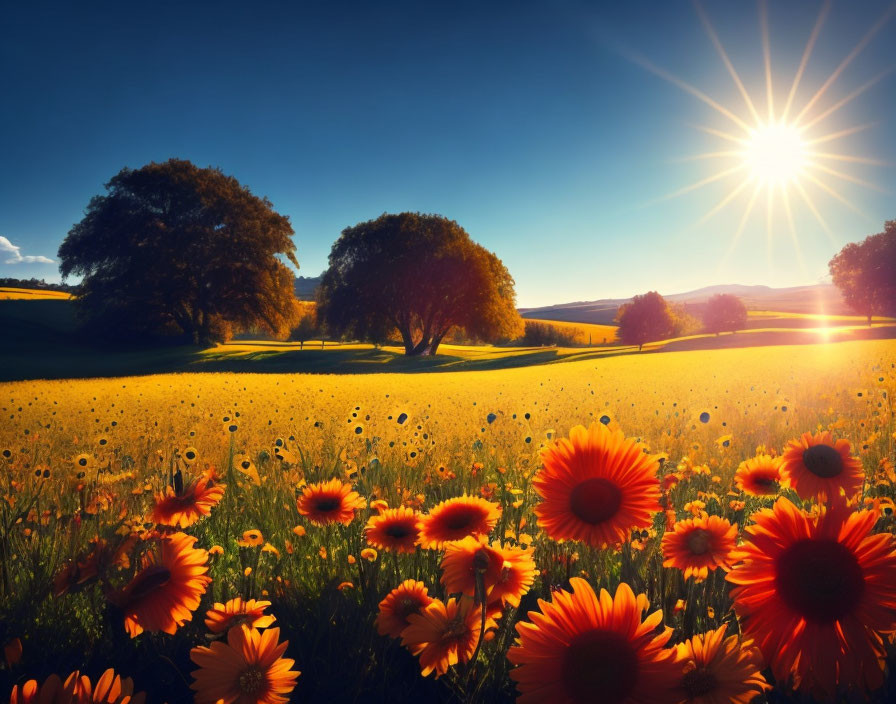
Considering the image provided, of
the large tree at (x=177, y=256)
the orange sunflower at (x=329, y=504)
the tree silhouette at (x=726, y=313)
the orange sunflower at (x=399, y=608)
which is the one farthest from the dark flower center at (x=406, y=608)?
the tree silhouette at (x=726, y=313)

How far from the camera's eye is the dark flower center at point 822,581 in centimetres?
85

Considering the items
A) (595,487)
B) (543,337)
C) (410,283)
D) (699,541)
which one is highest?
(410,283)

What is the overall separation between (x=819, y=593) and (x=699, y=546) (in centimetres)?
60

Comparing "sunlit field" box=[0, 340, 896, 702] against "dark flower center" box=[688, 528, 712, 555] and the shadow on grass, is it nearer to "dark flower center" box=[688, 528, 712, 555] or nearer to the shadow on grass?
"dark flower center" box=[688, 528, 712, 555]

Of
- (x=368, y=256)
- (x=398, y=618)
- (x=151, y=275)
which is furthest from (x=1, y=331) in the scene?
(x=398, y=618)

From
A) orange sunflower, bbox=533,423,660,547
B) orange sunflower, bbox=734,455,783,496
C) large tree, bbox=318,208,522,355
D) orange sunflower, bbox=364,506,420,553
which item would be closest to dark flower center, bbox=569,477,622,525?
orange sunflower, bbox=533,423,660,547

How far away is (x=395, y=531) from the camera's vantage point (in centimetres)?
159

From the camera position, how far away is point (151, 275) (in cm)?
3312

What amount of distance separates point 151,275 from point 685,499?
124 feet

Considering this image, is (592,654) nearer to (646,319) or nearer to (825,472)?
(825,472)

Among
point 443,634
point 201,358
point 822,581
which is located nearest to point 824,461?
point 822,581

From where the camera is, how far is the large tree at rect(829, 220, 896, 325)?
49.1 meters

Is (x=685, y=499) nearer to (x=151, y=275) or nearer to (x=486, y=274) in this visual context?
(x=486, y=274)

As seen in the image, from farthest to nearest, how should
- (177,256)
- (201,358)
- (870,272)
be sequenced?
1. (870,272)
2. (177,256)
3. (201,358)
